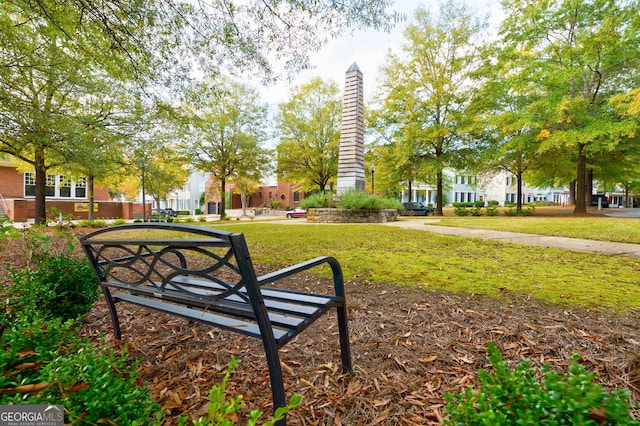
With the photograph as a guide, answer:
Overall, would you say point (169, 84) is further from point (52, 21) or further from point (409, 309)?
point (409, 309)

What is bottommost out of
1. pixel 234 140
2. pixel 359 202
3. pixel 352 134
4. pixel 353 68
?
pixel 359 202

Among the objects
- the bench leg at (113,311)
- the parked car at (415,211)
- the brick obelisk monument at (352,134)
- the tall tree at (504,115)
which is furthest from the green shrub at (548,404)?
the parked car at (415,211)

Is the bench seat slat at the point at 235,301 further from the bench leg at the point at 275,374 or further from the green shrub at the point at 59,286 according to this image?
the green shrub at the point at 59,286

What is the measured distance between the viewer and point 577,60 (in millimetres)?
14211

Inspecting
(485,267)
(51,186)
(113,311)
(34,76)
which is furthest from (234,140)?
(113,311)

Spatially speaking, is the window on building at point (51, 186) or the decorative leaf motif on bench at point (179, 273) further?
the window on building at point (51, 186)

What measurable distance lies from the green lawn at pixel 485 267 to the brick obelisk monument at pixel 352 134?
29.1 feet

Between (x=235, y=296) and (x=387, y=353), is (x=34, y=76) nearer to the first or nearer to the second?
(x=235, y=296)

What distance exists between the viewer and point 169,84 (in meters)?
4.55

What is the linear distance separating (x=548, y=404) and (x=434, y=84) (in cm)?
2105

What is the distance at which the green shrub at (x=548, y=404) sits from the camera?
620 millimetres

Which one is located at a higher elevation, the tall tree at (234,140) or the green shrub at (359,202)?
the tall tree at (234,140)

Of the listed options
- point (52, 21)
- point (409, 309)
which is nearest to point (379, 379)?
point (409, 309)

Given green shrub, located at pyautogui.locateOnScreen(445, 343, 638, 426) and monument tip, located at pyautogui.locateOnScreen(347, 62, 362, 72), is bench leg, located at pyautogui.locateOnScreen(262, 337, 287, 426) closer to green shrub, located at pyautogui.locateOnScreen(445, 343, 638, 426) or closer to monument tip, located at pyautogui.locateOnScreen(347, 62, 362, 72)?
green shrub, located at pyautogui.locateOnScreen(445, 343, 638, 426)
